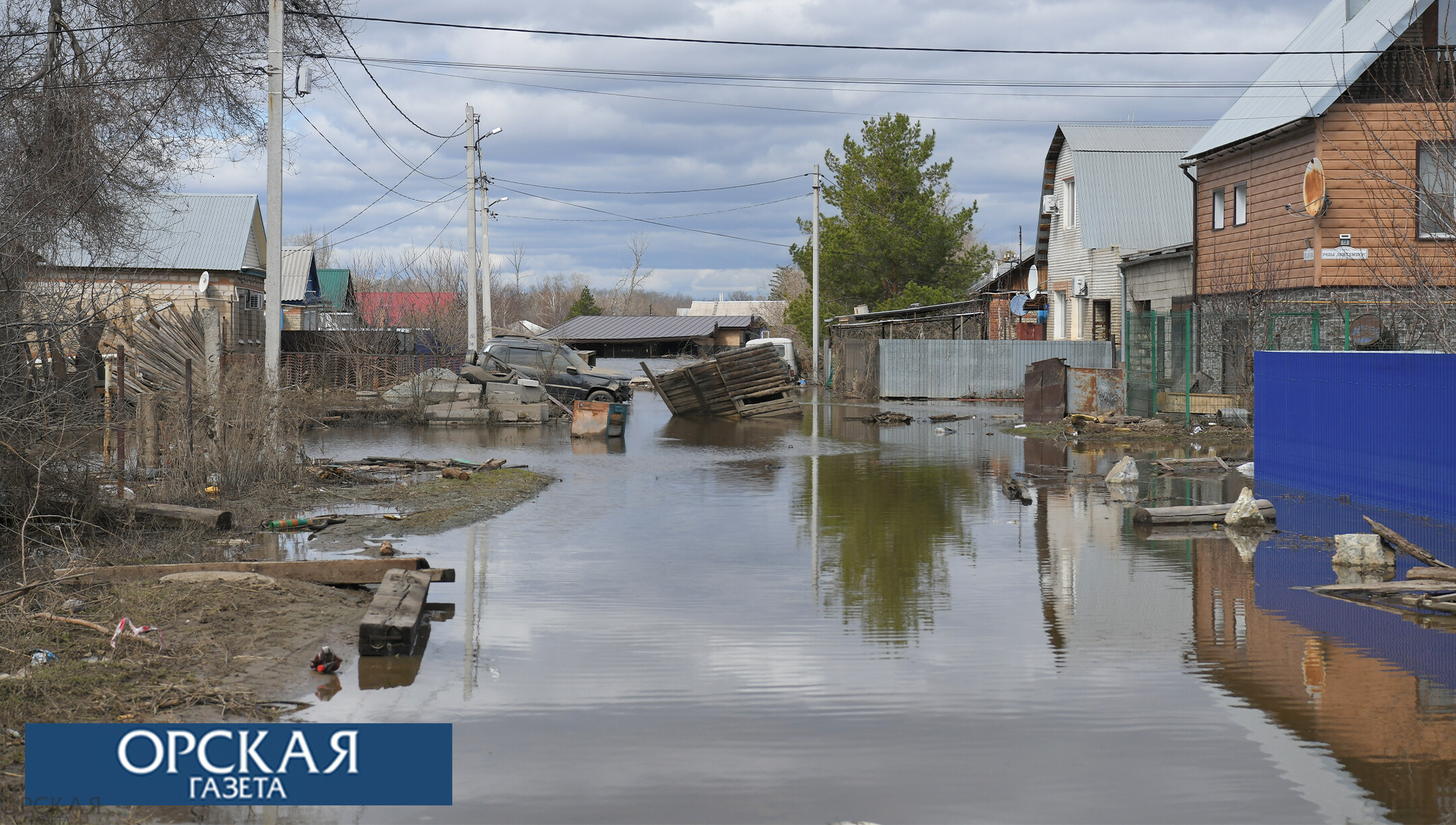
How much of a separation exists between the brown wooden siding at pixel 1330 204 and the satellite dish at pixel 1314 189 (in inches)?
8.1

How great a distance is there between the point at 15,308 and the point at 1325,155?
2170 centimetres

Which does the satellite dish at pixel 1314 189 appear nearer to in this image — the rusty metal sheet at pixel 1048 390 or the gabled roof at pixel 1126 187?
the rusty metal sheet at pixel 1048 390

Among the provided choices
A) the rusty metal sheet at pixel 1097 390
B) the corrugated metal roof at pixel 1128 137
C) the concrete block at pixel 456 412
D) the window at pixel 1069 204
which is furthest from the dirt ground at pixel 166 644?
the corrugated metal roof at pixel 1128 137

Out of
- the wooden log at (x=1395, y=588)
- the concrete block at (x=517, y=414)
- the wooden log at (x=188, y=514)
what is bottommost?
the wooden log at (x=1395, y=588)

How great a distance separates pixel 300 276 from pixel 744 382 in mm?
37542

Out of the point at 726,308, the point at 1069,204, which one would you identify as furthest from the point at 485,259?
the point at 726,308

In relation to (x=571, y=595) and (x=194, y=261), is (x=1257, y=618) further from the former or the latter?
(x=194, y=261)

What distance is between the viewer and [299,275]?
58656 millimetres

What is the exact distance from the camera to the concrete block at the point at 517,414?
27.2 meters

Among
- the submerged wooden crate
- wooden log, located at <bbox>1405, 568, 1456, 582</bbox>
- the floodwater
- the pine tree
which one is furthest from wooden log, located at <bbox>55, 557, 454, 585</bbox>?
the pine tree

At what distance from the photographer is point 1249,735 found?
5.63m

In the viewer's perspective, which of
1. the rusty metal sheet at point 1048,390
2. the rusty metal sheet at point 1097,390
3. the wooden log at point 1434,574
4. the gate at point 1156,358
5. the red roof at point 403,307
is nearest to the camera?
the wooden log at point 1434,574

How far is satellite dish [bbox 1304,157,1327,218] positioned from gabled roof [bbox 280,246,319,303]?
149ft

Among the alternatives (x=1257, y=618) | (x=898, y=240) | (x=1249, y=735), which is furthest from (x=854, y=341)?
(x=1249, y=735)
